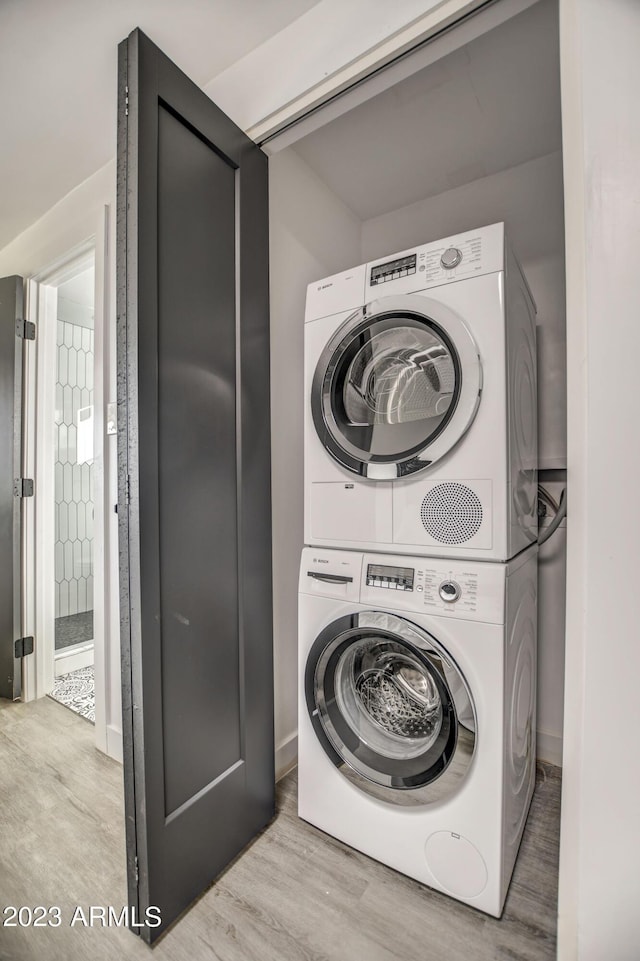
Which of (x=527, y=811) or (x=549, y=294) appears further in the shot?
(x=549, y=294)

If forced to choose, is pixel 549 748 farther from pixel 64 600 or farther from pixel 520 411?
pixel 64 600

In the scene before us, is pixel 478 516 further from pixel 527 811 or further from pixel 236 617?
pixel 527 811

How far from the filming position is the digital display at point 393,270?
1248 millimetres

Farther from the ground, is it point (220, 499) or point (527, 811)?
point (220, 499)

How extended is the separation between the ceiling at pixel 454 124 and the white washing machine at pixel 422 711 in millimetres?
1637

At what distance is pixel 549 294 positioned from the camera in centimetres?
181

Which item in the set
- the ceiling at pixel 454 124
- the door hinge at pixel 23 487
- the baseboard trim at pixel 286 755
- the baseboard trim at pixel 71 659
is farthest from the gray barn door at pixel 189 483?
the baseboard trim at pixel 71 659

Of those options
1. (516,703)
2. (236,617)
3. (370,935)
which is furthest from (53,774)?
(516,703)

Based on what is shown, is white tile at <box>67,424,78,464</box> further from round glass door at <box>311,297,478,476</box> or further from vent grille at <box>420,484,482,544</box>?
vent grille at <box>420,484,482,544</box>

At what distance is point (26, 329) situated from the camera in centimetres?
A: 235

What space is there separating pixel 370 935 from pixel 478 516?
3.59ft

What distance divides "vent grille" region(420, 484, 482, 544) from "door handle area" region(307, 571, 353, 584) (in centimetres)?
29

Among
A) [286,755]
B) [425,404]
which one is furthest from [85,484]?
[425,404]

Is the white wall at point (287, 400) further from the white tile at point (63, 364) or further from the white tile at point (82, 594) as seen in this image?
the white tile at point (82, 594)
